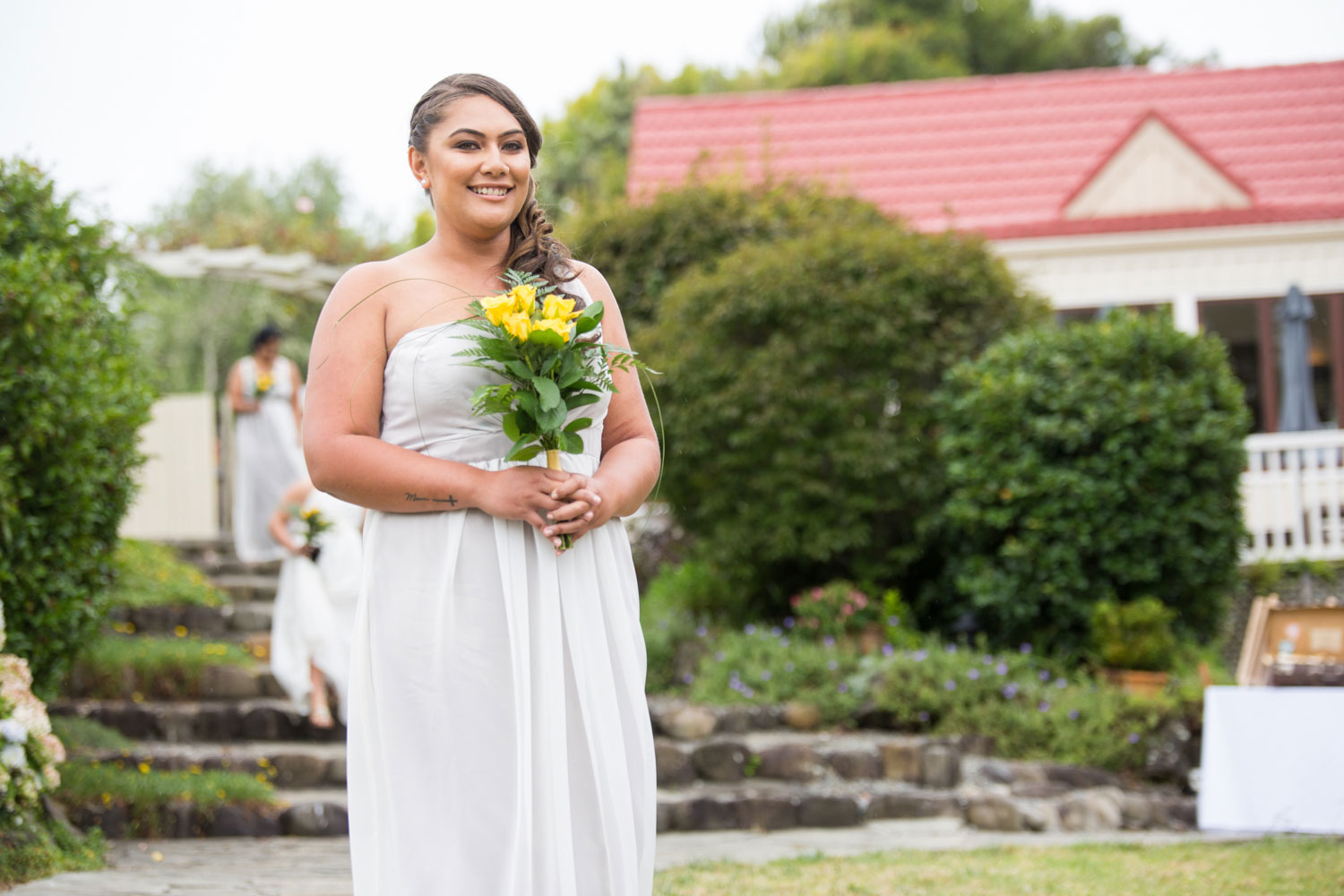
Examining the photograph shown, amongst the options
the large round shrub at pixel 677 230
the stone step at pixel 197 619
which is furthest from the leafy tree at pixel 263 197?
the stone step at pixel 197 619

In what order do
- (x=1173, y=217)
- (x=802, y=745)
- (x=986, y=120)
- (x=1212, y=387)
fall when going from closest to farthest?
(x=802, y=745) < (x=1212, y=387) < (x=1173, y=217) < (x=986, y=120)

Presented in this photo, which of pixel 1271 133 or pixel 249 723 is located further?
pixel 1271 133

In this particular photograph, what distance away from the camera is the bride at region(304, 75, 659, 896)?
258cm

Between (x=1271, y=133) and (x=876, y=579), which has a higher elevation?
(x=1271, y=133)

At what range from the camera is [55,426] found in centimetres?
553

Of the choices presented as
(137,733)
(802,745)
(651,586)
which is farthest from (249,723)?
(651,586)

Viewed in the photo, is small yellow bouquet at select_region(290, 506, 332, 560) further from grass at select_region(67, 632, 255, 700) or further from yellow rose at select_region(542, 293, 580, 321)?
yellow rose at select_region(542, 293, 580, 321)

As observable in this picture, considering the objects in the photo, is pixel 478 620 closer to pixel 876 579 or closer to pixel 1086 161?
pixel 876 579

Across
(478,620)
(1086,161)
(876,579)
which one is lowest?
(876,579)

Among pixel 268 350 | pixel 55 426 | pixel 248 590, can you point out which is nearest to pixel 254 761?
pixel 55 426

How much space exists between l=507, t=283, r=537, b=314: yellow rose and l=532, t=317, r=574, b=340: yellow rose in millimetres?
40

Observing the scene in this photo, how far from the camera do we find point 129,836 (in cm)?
607

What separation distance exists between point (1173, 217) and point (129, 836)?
11734mm

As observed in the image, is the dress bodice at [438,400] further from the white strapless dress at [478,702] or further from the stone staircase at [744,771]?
the stone staircase at [744,771]
